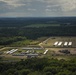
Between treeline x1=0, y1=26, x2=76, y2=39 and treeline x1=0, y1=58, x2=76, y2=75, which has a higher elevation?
treeline x1=0, y1=58, x2=76, y2=75

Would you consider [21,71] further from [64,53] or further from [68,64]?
[64,53]

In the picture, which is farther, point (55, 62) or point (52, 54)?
point (52, 54)

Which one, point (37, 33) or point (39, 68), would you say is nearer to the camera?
point (39, 68)

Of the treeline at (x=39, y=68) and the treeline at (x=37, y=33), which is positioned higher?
the treeline at (x=39, y=68)

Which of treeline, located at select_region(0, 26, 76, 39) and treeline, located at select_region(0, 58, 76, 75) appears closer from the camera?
treeline, located at select_region(0, 58, 76, 75)

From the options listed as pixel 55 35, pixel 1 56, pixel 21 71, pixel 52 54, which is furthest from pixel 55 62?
pixel 55 35

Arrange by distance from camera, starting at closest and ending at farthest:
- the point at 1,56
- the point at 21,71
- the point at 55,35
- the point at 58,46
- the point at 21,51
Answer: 1. the point at 21,71
2. the point at 1,56
3. the point at 21,51
4. the point at 58,46
5. the point at 55,35

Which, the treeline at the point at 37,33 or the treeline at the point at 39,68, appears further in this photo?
the treeline at the point at 37,33

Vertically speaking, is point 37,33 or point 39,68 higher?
point 39,68
